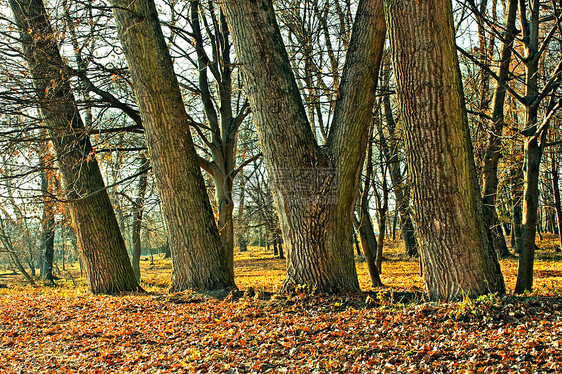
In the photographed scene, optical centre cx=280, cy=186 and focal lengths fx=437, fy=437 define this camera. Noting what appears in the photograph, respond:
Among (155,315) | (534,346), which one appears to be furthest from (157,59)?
(534,346)

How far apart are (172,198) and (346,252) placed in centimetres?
312

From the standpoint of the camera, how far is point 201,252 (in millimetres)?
7285

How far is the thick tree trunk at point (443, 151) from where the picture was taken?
4.46m

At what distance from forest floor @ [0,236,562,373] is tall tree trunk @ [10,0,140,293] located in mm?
2153

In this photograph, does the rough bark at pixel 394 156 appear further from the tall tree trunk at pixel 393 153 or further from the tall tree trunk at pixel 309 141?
the tall tree trunk at pixel 309 141

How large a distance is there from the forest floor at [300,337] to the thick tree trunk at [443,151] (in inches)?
13.4

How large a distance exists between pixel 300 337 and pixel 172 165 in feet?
13.2

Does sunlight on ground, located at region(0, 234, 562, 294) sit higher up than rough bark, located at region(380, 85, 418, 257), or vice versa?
rough bark, located at region(380, 85, 418, 257)

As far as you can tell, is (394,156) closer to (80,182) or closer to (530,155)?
(530,155)

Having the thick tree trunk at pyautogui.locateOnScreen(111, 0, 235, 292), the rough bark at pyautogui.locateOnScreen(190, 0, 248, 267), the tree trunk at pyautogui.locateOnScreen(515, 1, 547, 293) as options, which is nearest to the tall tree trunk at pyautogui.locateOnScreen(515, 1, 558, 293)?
the tree trunk at pyautogui.locateOnScreen(515, 1, 547, 293)

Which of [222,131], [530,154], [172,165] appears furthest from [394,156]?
[172,165]

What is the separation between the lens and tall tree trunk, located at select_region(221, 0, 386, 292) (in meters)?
5.57

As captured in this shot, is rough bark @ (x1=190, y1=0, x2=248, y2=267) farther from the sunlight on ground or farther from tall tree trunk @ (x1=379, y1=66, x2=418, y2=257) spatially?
tall tree trunk @ (x1=379, y1=66, x2=418, y2=257)

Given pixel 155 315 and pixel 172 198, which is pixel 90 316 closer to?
pixel 155 315
